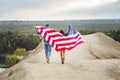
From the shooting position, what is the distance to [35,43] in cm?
13000

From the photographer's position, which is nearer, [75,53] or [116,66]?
[116,66]

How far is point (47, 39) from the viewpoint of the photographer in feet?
51.1

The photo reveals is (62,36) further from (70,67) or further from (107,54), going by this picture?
(107,54)

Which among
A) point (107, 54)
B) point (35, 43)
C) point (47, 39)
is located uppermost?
point (47, 39)

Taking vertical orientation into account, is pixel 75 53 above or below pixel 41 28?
below

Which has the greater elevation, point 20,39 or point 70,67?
point 70,67

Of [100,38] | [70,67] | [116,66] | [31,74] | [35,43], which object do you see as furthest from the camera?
[35,43]

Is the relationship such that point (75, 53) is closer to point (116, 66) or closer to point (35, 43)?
point (116, 66)

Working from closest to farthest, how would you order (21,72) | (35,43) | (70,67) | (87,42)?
(21,72)
(70,67)
(87,42)
(35,43)

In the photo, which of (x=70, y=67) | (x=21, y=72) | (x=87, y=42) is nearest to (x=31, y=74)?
(x=21, y=72)

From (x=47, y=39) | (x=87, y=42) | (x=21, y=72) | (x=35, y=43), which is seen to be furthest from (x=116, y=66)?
(x=35, y=43)

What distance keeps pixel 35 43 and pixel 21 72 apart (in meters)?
116

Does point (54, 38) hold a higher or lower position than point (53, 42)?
higher

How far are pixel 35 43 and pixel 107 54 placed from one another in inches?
4193
